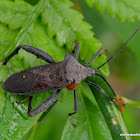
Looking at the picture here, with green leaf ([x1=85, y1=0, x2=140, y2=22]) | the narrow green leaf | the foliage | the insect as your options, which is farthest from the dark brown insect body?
green leaf ([x1=85, y1=0, x2=140, y2=22])

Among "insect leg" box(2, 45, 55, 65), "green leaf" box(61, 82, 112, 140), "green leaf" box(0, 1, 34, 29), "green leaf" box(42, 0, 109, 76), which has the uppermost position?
"green leaf" box(0, 1, 34, 29)

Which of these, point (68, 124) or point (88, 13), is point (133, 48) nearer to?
point (88, 13)

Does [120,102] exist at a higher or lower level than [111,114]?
higher

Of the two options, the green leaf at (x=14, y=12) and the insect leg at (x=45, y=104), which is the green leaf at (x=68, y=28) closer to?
the green leaf at (x=14, y=12)

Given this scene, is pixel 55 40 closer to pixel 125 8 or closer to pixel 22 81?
pixel 22 81

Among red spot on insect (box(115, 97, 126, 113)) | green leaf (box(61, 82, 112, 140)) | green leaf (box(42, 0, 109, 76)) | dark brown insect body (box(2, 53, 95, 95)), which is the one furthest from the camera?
dark brown insect body (box(2, 53, 95, 95))

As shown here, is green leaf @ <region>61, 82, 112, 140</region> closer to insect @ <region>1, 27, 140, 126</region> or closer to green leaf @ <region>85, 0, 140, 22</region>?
insect @ <region>1, 27, 140, 126</region>

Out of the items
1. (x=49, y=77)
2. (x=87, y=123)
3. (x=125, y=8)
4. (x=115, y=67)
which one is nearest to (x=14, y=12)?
(x=49, y=77)

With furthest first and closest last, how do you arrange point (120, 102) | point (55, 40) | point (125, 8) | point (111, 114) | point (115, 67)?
1. point (115, 67)
2. point (55, 40)
3. point (125, 8)
4. point (120, 102)
5. point (111, 114)

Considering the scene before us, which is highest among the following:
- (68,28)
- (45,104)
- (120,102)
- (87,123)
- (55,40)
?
(68,28)
